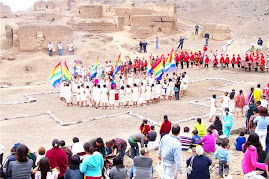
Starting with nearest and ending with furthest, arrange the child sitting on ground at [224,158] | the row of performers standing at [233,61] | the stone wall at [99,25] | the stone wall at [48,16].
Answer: the child sitting on ground at [224,158] < the row of performers standing at [233,61] < the stone wall at [99,25] < the stone wall at [48,16]

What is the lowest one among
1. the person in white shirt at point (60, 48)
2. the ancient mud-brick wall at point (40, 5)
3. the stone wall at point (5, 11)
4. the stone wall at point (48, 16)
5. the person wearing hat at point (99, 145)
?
the person wearing hat at point (99, 145)

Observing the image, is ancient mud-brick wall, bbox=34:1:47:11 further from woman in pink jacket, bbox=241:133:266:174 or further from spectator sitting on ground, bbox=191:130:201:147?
woman in pink jacket, bbox=241:133:266:174

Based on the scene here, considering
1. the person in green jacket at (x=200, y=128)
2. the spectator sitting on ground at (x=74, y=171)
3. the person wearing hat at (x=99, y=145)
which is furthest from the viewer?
the person in green jacket at (x=200, y=128)

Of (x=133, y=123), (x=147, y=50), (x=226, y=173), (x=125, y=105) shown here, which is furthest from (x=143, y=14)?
(x=226, y=173)

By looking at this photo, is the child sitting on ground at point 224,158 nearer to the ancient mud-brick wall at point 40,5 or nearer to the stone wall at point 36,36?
the stone wall at point 36,36

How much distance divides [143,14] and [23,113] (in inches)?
1090

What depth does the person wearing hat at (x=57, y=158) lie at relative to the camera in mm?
7230

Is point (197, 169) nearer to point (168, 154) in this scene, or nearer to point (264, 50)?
point (168, 154)

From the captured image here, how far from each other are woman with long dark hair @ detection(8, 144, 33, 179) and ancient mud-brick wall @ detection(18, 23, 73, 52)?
81.4ft

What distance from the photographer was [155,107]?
699 inches

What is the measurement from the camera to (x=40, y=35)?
31.0m

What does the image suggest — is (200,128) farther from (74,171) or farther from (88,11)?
(88,11)

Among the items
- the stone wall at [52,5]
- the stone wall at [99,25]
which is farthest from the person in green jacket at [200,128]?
the stone wall at [52,5]

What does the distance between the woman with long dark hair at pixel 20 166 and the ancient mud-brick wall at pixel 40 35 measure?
81.4ft
